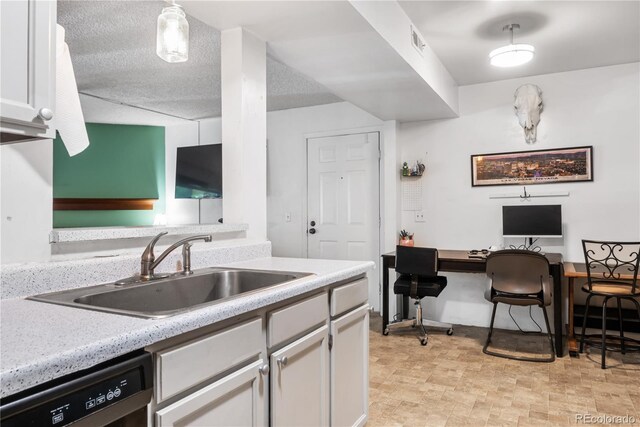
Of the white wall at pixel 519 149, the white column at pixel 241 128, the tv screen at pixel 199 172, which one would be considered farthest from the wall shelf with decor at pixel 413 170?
the white column at pixel 241 128

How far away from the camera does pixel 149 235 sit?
1.78 meters

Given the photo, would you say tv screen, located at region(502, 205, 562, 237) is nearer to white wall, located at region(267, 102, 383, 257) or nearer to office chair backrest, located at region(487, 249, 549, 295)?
office chair backrest, located at region(487, 249, 549, 295)

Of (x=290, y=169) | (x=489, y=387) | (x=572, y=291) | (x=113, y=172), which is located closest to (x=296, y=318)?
(x=489, y=387)

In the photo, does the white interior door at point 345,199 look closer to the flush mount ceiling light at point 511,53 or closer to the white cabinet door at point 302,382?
the flush mount ceiling light at point 511,53

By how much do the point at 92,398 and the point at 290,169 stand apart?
4488 mm

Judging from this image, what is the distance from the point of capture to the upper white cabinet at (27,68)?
0.95 metres

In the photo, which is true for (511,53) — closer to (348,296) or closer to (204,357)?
(348,296)

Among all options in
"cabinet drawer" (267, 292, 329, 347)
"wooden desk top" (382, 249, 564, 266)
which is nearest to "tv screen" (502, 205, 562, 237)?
"wooden desk top" (382, 249, 564, 266)

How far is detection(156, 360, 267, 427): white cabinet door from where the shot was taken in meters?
1.04

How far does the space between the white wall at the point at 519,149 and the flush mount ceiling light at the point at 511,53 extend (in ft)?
3.86

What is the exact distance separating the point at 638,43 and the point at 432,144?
186 cm

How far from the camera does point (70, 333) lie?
0.93m

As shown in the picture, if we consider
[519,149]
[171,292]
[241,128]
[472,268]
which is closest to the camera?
[171,292]

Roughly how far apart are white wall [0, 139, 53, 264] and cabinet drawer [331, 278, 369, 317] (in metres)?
1.07
